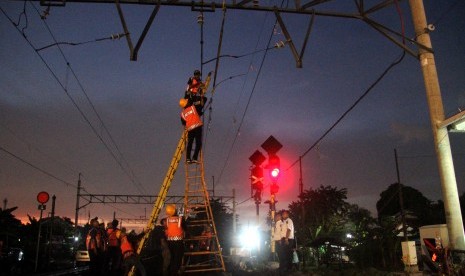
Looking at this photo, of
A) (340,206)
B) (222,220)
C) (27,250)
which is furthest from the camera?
(222,220)

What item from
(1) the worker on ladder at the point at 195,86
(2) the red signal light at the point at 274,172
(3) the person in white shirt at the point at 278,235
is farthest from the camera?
(2) the red signal light at the point at 274,172

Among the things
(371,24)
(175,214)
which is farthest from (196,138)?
(371,24)

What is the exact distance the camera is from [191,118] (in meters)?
11.9

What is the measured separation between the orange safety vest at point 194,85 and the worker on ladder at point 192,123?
34 centimetres

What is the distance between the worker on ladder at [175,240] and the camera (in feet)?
34.3

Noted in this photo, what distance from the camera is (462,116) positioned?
31.3 feet

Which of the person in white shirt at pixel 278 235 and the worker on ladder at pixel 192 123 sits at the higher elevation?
the worker on ladder at pixel 192 123

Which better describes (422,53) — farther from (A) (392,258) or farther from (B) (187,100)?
(A) (392,258)

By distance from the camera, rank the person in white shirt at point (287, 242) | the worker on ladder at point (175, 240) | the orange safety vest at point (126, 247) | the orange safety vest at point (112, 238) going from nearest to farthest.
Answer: the orange safety vest at point (126, 247) < the worker on ladder at point (175, 240) < the person in white shirt at point (287, 242) < the orange safety vest at point (112, 238)

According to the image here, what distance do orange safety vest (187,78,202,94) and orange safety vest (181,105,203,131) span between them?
0.56 meters

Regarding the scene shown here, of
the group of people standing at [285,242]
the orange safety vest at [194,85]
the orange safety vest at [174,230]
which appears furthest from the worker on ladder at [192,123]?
the group of people standing at [285,242]

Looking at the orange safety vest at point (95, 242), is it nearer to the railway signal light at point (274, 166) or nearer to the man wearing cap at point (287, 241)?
the man wearing cap at point (287, 241)

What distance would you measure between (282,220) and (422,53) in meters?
6.14

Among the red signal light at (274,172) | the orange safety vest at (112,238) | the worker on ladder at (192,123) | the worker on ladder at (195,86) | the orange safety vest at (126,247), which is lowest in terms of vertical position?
the orange safety vest at (126,247)
